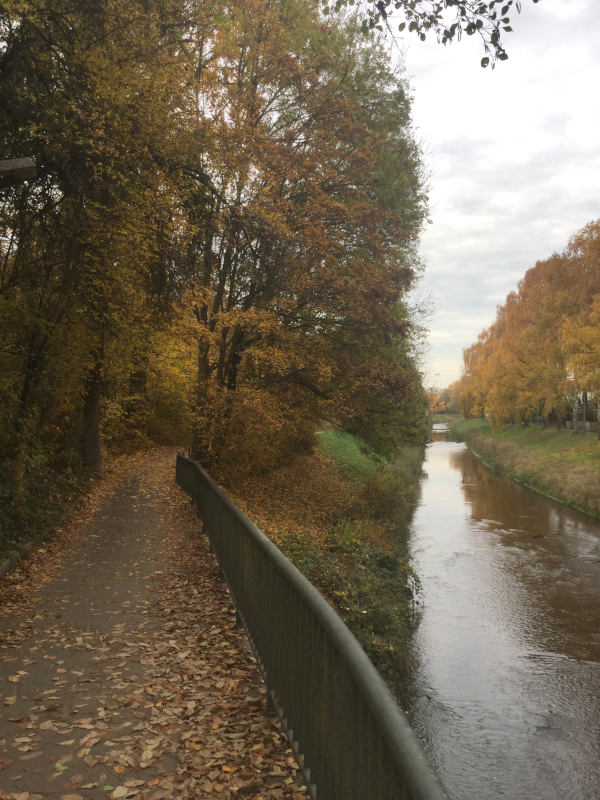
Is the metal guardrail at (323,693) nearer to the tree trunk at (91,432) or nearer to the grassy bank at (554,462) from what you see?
the tree trunk at (91,432)

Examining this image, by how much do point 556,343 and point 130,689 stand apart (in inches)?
1325

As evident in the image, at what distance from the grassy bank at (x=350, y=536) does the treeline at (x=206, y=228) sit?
6.27ft

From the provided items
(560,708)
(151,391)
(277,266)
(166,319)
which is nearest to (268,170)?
(277,266)

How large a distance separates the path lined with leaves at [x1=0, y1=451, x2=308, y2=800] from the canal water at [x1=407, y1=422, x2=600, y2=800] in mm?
3904

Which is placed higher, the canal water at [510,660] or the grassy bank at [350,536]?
the grassy bank at [350,536]

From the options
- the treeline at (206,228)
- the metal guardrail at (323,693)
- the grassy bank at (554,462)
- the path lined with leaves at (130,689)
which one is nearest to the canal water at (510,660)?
the grassy bank at (554,462)

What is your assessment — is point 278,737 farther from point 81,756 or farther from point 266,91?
point 266,91

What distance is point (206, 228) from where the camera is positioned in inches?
460

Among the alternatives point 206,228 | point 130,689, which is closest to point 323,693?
point 130,689

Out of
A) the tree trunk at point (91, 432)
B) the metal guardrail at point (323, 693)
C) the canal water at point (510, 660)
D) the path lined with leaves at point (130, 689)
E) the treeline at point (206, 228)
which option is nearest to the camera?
the metal guardrail at point (323, 693)

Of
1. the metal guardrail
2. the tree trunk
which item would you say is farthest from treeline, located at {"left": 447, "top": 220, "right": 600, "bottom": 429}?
the metal guardrail

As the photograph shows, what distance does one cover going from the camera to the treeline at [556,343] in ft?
87.7

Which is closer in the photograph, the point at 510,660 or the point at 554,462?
the point at 510,660

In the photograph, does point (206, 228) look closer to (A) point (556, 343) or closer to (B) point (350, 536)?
(B) point (350, 536)
